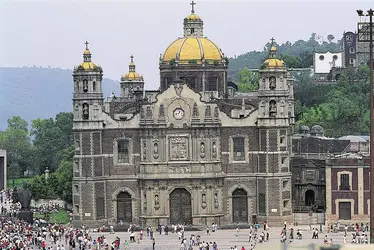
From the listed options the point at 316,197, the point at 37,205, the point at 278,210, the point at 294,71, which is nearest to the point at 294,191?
the point at 316,197

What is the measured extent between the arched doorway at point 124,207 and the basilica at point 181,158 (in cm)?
7

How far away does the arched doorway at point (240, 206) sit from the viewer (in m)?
91.6

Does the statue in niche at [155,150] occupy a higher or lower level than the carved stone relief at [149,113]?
lower

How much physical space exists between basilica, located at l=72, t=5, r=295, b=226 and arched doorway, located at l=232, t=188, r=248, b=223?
7cm

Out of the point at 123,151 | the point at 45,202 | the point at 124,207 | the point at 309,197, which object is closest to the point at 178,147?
the point at 123,151

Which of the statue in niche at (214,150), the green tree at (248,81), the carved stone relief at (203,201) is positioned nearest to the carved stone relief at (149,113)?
the statue in niche at (214,150)

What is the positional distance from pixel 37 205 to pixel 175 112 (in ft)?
88.6

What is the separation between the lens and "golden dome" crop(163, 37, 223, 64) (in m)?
97.9

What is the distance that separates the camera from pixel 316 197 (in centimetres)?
9825

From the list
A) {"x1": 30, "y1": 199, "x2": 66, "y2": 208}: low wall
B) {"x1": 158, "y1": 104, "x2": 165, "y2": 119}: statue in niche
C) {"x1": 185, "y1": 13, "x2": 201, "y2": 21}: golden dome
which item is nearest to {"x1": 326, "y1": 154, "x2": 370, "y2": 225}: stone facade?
{"x1": 158, "y1": 104, "x2": 165, "y2": 119}: statue in niche

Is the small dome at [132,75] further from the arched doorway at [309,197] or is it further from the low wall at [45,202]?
the arched doorway at [309,197]

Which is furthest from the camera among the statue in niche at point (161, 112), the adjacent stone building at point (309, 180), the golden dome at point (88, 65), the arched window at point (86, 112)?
the adjacent stone building at point (309, 180)

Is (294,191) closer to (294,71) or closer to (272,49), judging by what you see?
(272,49)

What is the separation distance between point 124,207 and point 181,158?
18.5 ft
